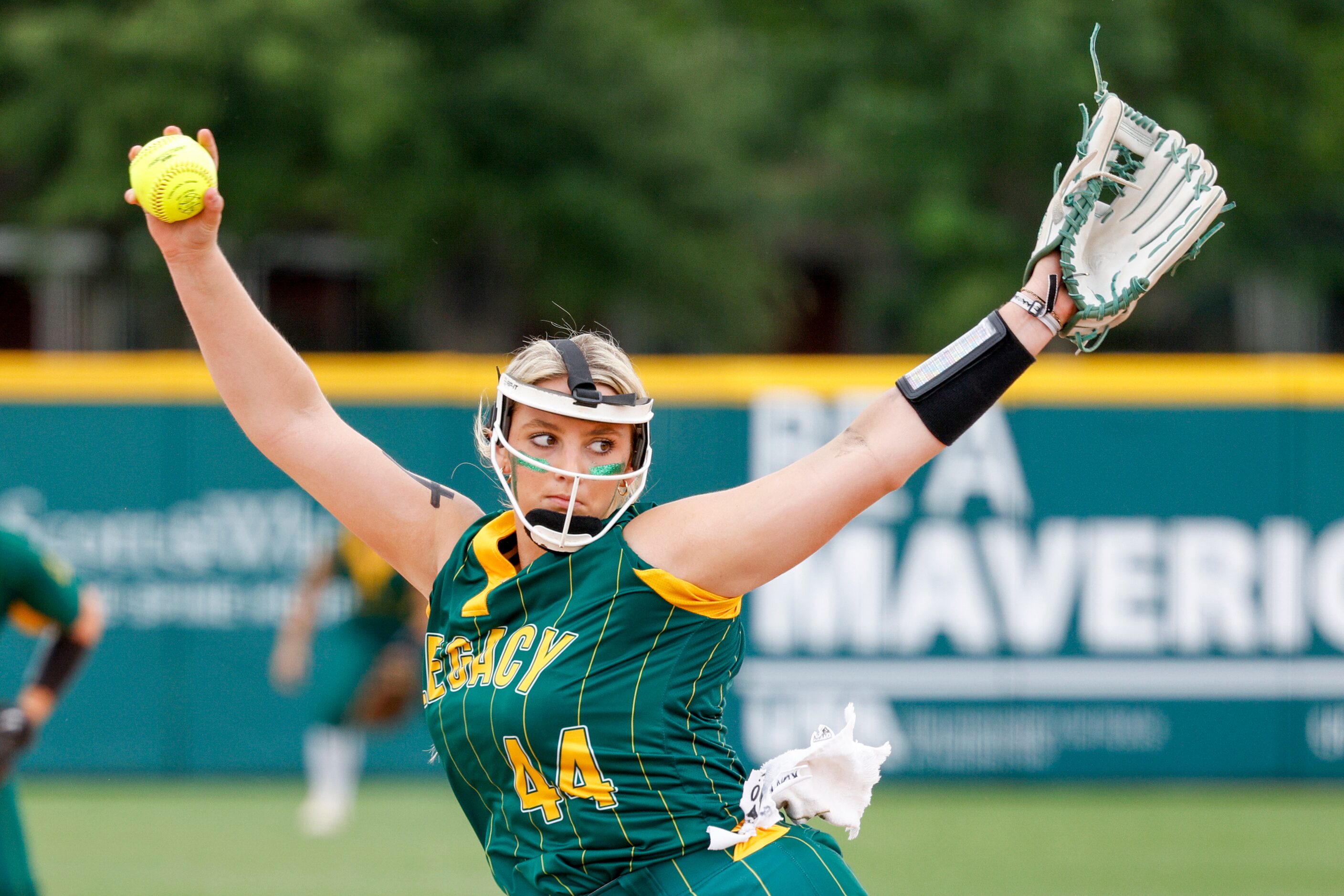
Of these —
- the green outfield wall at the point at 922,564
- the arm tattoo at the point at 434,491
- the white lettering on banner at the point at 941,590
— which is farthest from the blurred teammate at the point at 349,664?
the arm tattoo at the point at 434,491

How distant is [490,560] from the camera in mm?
2791

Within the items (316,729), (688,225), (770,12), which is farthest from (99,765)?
(770,12)

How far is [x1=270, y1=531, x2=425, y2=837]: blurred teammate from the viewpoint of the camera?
9469 millimetres

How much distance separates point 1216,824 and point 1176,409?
2524 mm

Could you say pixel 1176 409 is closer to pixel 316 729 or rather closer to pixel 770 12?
pixel 316 729

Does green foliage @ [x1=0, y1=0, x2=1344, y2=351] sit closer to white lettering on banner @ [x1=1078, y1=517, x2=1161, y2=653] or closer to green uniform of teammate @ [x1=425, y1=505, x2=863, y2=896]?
white lettering on banner @ [x1=1078, y1=517, x2=1161, y2=653]

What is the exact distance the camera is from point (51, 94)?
1814 centimetres

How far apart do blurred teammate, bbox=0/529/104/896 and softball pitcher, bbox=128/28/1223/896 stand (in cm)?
246

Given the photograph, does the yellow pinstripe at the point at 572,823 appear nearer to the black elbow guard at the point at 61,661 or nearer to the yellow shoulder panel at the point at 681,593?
the yellow shoulder panel at the point at 681,593

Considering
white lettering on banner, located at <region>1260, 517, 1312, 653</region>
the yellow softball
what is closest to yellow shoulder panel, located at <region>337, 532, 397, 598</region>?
white lettering on banner, located at <region>1260, 517, 1312, 653</region>

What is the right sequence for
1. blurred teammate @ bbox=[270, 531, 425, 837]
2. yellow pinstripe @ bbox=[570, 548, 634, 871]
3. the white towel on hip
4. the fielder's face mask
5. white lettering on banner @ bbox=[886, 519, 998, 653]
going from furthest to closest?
white lettering on banner @ bbox=[886, 519, 998, 653], blurred teammate @ bbox=[270, 531, 425, 837], the white towel on hip, the fielder's face mask, yellow pinstripe @ bbox=[570, 548, 634, 871]

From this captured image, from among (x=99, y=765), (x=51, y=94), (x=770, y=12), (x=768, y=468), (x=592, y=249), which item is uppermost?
(x=770, y=12)

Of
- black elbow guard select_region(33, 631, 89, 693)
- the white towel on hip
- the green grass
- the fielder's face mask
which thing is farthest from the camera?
the green grass

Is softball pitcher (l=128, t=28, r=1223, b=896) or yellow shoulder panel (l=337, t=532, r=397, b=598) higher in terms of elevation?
softball pitcher (l=128, t=28, r=1223, b=896)
